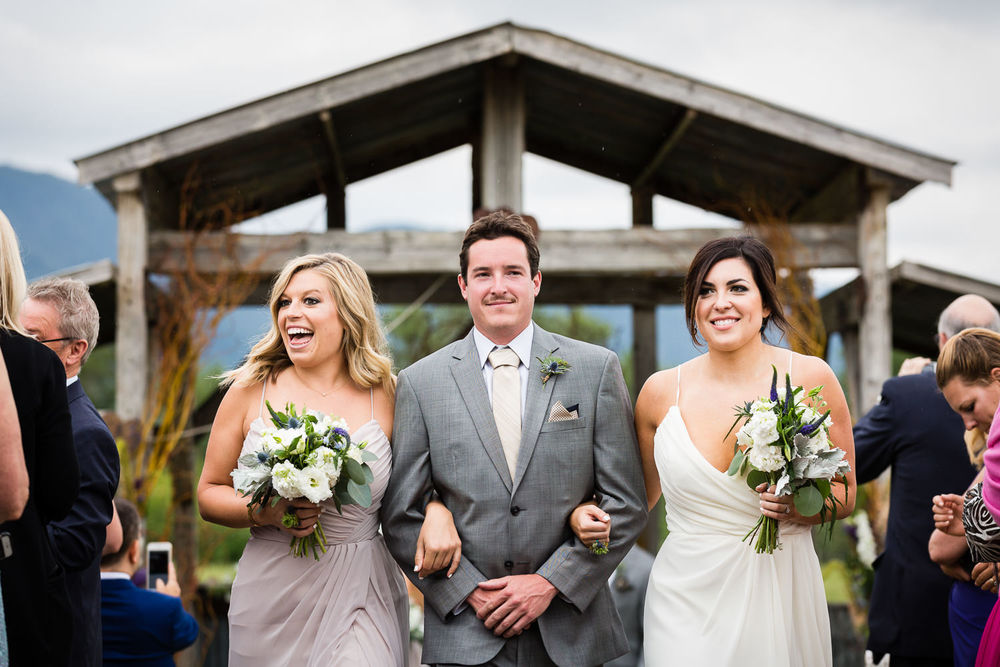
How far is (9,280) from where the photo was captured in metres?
3.06

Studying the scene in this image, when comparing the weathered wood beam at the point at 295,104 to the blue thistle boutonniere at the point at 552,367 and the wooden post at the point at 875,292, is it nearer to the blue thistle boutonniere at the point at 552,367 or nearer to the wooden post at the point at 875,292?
the wooden post at the point at 875,292

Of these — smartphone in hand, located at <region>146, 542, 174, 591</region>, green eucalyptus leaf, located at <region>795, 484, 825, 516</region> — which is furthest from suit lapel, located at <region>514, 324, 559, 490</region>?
smartphone in hand, located at <region>146, 542, 174, 591</region>

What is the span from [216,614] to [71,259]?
173 feet

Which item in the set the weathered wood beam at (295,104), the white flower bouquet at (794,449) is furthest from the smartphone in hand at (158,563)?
the weathered wood beam at (295,104)

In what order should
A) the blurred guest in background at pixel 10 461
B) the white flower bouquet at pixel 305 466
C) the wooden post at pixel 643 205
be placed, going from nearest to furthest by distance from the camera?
the blurred guest in background at pixel 10 461 < the white flower bouquet at pixel 305 466 < the wooden post at pixel 643 205

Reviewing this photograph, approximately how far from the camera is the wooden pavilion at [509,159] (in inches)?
342

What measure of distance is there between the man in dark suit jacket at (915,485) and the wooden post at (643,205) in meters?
6.33

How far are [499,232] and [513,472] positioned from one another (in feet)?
3.19

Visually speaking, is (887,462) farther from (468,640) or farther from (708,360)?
(468,640)

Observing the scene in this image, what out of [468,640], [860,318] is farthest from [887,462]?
[860,318]

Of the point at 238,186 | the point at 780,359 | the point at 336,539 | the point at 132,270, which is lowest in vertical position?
the point at 336,539

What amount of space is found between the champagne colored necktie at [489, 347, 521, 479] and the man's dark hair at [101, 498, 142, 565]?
6.72 feet

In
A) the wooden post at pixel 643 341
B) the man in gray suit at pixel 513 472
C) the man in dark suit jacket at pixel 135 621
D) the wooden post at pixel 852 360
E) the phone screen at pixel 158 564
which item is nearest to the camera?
the man in gray suit at pixel 513 472

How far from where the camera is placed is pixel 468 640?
3.83 m
